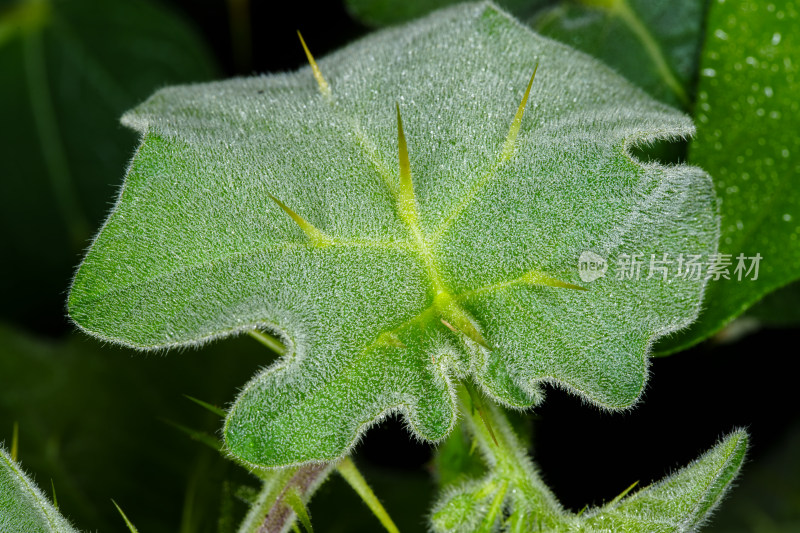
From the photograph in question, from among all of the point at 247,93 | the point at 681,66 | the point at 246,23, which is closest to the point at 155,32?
the point at 246,23

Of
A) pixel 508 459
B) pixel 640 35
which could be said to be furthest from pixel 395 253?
pixel 640 35

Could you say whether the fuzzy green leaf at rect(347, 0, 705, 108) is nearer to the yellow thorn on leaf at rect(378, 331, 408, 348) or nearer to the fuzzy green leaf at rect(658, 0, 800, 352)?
the fuzzy green leaf at rect(658, 0, 800, 352)

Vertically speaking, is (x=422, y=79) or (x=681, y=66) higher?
(x=422, y=79)

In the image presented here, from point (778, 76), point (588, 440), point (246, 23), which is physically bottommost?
point (588, 440)

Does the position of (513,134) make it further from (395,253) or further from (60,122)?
(60,122)

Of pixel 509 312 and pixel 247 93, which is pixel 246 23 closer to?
pixel 247 93

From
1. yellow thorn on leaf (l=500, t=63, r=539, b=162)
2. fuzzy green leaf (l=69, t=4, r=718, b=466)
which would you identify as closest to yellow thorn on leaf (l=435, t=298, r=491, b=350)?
fuzzy green leaf (l=69, t=4, r=718, b=466)

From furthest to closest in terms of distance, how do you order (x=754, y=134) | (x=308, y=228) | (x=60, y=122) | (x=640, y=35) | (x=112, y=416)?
(x=60, y=122) → (x=112, y=416) → (x=640, y=35) → (x=754, y=134) → (x=308, y=228)
